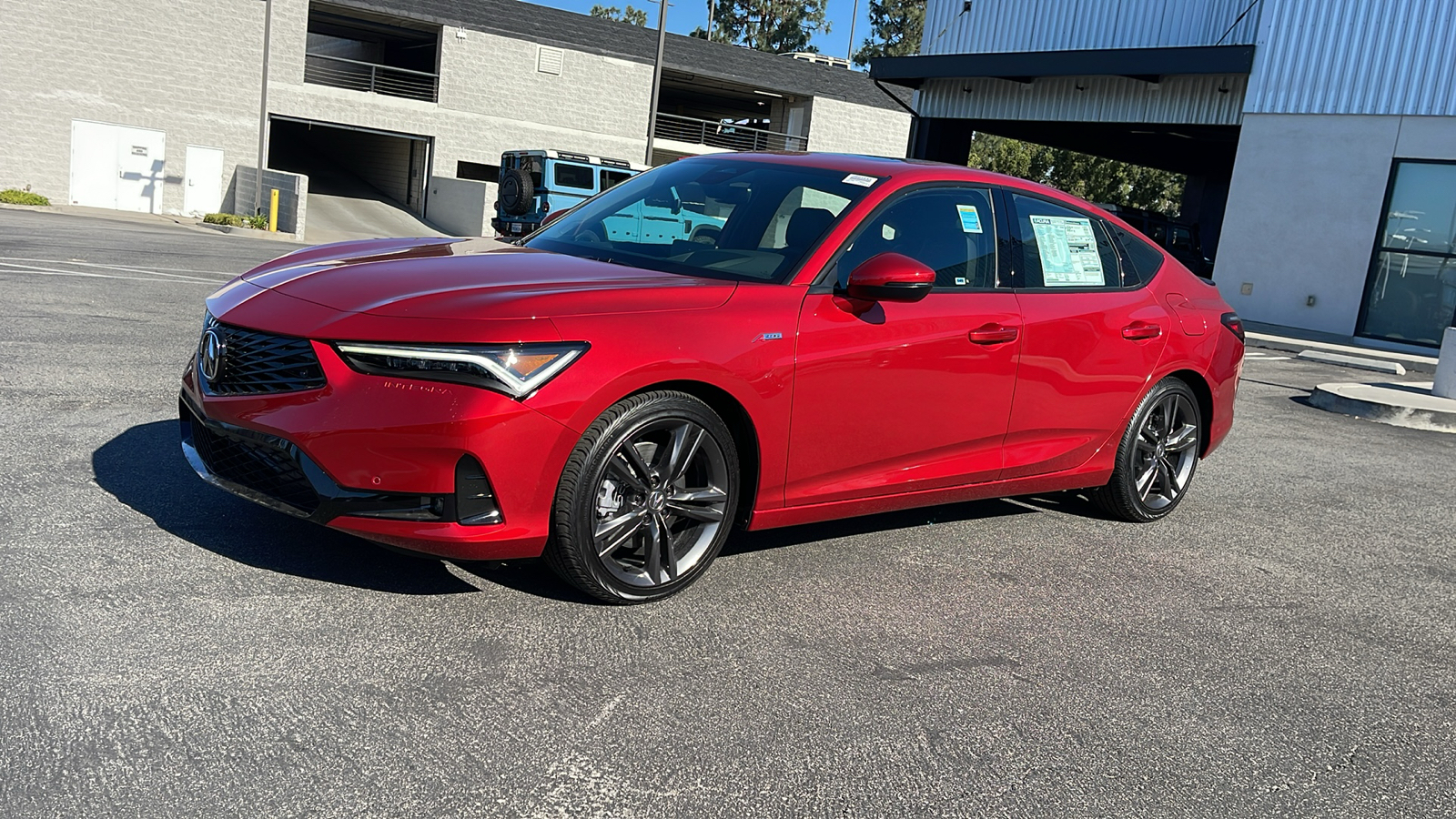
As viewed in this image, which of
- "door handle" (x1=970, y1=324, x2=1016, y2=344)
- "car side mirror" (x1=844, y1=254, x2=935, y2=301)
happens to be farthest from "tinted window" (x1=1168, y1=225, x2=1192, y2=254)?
"car side mirror" (x1=844, y1=254, x2=935, y2=301)

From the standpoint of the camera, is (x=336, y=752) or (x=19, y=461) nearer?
(x=336, y=752)

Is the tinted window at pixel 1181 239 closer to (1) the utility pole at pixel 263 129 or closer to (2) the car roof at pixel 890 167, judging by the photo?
(1) the utility pole at pixel 263 129

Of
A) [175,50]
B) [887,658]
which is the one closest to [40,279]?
[887,658]

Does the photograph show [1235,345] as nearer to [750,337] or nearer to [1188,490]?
[1188,490]

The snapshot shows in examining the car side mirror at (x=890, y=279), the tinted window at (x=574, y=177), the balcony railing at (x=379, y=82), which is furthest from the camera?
Answer: the balcony railing at (x=379, y=82)

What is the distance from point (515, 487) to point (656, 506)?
1.87 ft

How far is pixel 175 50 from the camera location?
32906mm

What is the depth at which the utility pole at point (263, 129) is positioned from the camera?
31.5m

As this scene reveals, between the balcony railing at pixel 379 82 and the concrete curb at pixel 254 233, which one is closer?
the concrete curb at pixel 254 233

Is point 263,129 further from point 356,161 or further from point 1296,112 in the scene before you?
point 1296,112

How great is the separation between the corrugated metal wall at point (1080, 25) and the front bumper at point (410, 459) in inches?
897

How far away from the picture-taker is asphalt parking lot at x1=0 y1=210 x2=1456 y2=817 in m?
2.86

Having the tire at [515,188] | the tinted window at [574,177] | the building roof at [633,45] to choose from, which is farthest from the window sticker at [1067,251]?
the building roof at [633,45]

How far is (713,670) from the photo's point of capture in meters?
3.62
